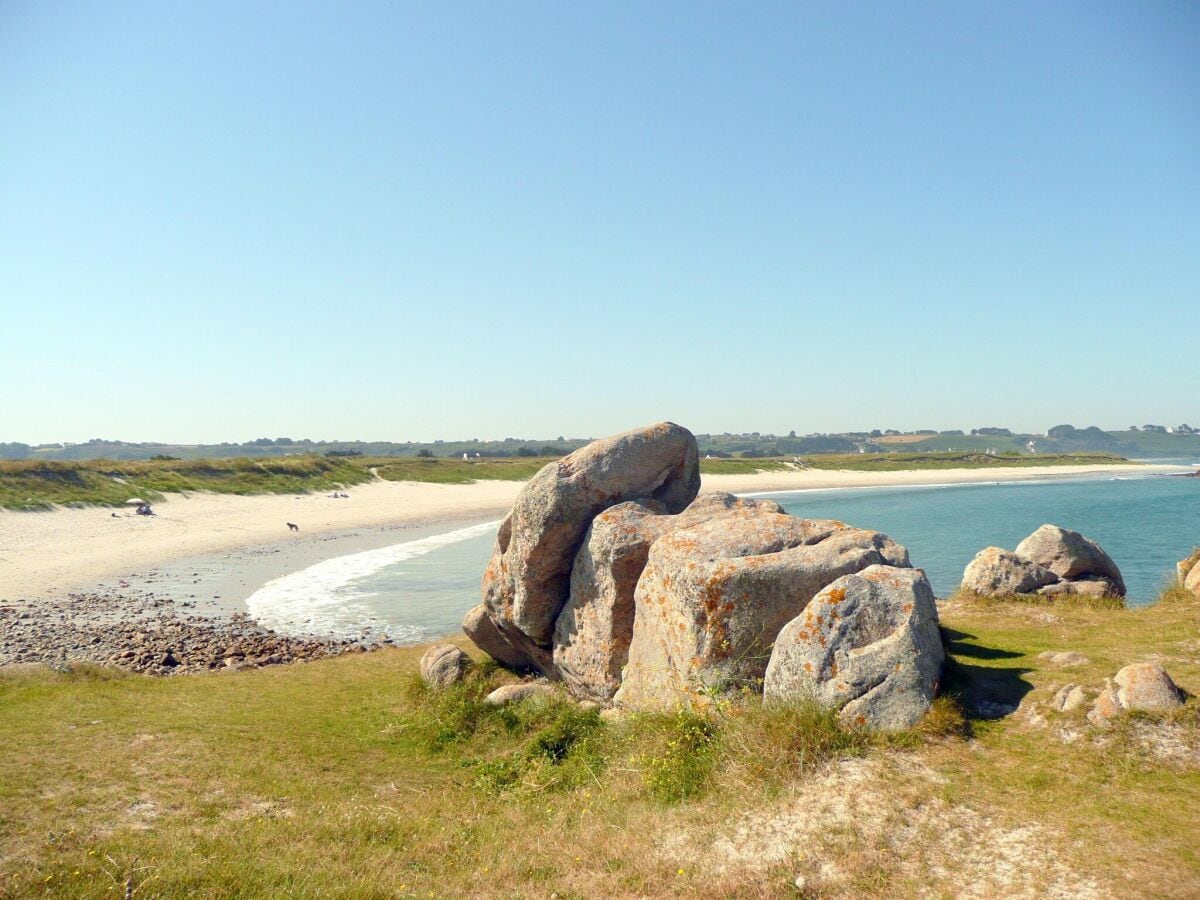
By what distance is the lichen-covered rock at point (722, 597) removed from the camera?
9797 mm

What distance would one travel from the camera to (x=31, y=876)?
6.47 meters

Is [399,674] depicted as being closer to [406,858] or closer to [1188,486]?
[406,858]

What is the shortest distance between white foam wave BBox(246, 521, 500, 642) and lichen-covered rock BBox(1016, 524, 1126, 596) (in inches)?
679

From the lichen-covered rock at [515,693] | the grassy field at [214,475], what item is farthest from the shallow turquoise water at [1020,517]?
the grassy field at [214,475]

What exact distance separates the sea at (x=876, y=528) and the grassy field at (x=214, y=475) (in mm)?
23067

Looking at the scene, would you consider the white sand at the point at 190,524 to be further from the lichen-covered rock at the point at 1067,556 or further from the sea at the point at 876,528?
the lichen-covered rock at the point at 1067,556

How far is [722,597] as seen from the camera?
9891mm

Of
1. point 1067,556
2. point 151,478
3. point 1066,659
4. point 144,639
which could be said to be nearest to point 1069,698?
point 1066,659

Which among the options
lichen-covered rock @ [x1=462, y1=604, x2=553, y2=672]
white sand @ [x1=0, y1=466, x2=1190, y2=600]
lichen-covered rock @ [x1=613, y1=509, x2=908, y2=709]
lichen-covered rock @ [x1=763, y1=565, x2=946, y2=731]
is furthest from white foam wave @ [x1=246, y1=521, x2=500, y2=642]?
lichen-covered rock @ [x1=763, y1=565, x2=946, y2=731]

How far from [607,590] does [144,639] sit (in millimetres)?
16738

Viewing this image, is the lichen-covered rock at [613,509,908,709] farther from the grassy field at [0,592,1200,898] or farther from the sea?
the sea

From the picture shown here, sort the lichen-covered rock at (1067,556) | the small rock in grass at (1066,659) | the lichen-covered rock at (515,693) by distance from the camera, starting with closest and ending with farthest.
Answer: the small rock in grass at (1066,659), the lichen-covered rock at (515,693), the lichen-covered rock at (1067,556)

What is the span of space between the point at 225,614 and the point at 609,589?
768 inches

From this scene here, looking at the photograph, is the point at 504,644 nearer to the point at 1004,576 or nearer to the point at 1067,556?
the point at 1004,576
